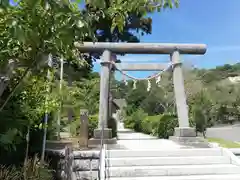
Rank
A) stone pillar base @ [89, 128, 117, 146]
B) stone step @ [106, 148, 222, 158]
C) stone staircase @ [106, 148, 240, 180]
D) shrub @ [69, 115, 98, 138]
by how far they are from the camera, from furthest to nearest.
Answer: shrub @ [69, 115, 98, 138] → stone pillar base @ [89, 128, 117, 146] → stone step @ [106, 148, 222, 158] → stone staircase @ [106, 148, 240, 180]

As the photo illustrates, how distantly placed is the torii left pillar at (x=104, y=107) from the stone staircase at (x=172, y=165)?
169cm

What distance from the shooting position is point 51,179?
5.37 meters

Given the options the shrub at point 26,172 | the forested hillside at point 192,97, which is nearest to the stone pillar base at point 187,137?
the shrub at point 26,172

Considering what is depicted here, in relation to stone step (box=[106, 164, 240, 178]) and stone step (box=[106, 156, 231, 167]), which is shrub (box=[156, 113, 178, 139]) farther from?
stone step (box=[106, 164, 240, 178])

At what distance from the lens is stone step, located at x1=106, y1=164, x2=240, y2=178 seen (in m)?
5.73

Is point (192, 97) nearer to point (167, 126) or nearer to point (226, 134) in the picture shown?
point (226, 134)

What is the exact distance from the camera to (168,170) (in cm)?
581

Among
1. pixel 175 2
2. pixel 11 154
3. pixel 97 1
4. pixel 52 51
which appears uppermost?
pixel 175 2

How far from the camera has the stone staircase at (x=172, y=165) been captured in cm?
571

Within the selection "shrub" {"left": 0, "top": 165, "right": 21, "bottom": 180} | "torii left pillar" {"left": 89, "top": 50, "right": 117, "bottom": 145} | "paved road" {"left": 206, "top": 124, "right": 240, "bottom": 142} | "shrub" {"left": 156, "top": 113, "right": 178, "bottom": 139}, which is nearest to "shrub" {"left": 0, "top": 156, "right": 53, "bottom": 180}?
"shrub" {"left": 0, "top": 165, "right": 21, "bottom": 180}

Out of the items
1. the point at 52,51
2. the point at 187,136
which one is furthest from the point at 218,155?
the point at 52,51

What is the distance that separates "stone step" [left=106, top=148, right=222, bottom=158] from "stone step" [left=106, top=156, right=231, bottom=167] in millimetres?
A: 192

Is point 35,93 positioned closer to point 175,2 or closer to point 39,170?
point 39,170

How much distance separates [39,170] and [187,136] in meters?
5.20
